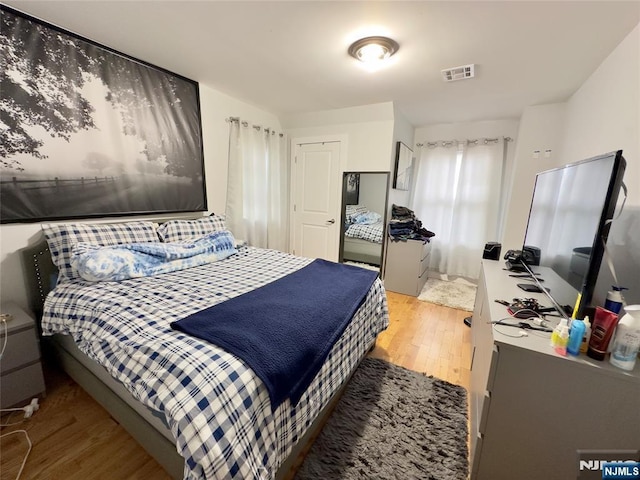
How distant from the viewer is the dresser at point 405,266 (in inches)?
130

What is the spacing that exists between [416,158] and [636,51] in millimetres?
2585

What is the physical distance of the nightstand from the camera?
56.5 inches

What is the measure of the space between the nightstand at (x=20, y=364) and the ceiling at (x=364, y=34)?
1.93m

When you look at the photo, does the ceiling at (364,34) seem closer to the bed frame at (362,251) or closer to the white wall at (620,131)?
the white wall at (620,131)

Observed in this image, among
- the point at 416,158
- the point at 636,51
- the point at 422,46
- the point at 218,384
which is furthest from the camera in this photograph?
the point at 416,158

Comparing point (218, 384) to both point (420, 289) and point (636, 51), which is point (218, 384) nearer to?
point (636, 51)

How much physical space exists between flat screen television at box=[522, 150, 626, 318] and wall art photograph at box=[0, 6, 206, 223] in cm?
296

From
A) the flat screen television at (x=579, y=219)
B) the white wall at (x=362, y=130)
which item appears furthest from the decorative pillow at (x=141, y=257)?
the flat screen television at (x=579, y=219)

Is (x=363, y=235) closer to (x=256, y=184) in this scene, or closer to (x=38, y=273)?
(x=256, y=184)

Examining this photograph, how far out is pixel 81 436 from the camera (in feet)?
4.52

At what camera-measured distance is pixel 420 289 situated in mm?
3469

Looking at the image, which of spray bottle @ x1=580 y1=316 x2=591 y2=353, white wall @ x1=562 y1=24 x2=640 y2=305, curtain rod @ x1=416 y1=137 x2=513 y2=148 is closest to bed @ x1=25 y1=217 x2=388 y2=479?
spray bottle @ x1=580 y1=316 x2=591 y2=353

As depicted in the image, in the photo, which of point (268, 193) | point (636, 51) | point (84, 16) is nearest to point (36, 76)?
point (84, 16)

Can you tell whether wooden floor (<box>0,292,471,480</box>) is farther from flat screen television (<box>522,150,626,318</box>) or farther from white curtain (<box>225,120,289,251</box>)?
white curtain (<box>225,120,289,251</box>)
